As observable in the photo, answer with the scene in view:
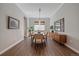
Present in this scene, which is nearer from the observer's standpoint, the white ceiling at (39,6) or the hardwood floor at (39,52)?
the hardwood floor at (39,52)

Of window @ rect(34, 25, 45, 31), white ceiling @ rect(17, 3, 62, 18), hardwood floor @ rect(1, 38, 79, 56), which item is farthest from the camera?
window @ rect(34, 25, 45, 31)

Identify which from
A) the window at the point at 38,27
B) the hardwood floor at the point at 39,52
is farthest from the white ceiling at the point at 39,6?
the window at the point at 38,27

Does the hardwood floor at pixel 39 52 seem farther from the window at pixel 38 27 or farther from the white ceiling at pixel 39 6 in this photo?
the window at pixel 38 27

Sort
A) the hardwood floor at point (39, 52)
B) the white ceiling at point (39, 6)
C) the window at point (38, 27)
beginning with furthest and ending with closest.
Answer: the window at point (38, 27)
the white ceiling at point (39, 6)
the hardwood floor at point (39, 52)

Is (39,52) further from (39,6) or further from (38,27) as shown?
(38,27)

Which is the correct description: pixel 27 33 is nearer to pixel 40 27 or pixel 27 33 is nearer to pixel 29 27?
pixel 29 27

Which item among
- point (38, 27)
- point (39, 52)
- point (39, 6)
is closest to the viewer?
point (39, 52)

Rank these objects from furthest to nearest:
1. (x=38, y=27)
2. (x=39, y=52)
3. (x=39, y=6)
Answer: (x=38, y=27) → (x=39, y=6) → (x=39, y=52)

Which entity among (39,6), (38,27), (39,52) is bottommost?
(39,52)

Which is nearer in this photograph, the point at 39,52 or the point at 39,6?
the point at 39,52

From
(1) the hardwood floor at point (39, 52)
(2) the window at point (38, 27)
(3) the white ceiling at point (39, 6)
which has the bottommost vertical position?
(1) the hardwood floor at point (39, 52)

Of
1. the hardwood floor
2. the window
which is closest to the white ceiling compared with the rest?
the hardwood floor

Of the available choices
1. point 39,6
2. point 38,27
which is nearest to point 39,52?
point 39,6

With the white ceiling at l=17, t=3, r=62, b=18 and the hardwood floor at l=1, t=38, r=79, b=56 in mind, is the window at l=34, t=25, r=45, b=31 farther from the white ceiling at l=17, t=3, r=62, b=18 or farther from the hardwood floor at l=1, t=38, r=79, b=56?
the hardwood floor at l=1, t=38, r=79, b=56
